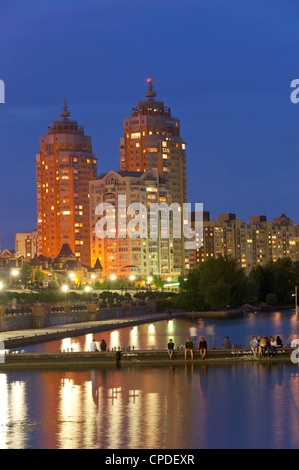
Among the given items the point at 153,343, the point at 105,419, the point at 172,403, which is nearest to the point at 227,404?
the point at 172,403

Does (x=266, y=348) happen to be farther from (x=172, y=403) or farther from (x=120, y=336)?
(x=120, y=336)

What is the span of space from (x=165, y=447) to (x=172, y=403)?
8.22 m

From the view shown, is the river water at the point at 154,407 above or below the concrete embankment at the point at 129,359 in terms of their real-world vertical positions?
below

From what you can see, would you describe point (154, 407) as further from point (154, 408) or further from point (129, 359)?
point (129, 359)

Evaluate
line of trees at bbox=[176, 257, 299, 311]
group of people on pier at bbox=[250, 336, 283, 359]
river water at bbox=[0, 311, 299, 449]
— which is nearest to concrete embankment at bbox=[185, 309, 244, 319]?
line of trees at bbox=[176, 257, 299, 311]

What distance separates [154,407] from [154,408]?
9.9 inches

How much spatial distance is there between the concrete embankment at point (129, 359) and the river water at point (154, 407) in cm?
72

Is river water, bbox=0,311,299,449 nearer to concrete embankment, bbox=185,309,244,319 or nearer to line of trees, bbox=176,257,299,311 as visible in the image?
concrete embankment, bbox=185,309,244,319

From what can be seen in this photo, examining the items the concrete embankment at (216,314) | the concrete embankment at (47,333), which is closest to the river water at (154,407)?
the concrete embankment at (47,333)

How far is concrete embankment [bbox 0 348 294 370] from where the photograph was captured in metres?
46.6

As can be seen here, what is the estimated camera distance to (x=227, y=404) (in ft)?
112

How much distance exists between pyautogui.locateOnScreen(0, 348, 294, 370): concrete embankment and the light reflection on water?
118 centimetres

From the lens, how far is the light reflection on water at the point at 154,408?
27312 mm

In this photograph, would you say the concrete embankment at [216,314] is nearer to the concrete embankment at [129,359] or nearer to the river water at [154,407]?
the concrete embankment at [129,359]
